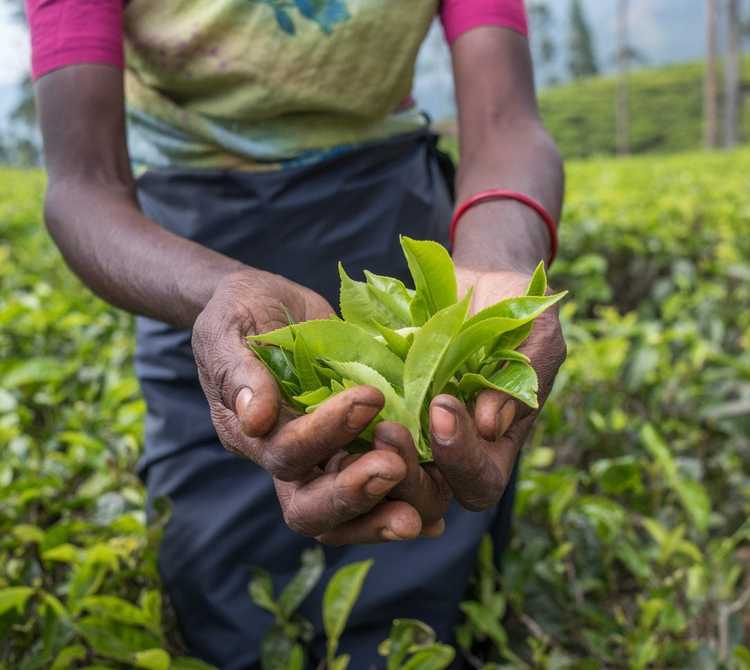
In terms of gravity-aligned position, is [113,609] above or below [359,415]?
below

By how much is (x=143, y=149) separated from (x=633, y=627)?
1.18 meters

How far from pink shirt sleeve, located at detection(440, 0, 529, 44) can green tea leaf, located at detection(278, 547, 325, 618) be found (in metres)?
0.89

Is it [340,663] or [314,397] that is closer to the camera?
[314,397]

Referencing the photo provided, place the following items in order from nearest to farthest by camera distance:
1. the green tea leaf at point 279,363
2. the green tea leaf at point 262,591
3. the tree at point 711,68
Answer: the green tea leaf at point 279,363
the green tea leaf at point 262,591
the tree at point 711,68

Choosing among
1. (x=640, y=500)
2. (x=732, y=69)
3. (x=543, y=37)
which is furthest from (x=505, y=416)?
(x=543, y=37)

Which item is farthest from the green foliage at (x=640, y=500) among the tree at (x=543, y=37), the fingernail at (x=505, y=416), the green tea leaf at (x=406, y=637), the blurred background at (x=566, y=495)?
the tree at (x=543, y=37)

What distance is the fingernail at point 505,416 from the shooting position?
804 mm

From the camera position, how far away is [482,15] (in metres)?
1.39

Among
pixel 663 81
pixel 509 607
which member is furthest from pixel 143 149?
pixel 663 81

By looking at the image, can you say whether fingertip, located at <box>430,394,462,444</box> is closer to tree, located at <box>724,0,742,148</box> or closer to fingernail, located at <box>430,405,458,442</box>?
fingernail, located at <box>430,405,458,442</box>

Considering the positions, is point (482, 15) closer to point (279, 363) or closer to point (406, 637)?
point (279, 363)

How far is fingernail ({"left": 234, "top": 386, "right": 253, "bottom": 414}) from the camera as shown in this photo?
0.75 m

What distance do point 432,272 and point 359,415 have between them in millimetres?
214

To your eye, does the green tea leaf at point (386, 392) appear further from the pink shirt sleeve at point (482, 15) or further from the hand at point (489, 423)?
the pink shirt sleeve at point (482, 15)
